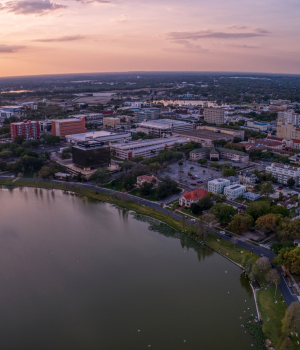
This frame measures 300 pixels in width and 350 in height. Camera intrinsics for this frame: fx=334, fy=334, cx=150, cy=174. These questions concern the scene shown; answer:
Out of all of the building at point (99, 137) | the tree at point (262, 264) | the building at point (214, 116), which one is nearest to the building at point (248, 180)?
the tree at point (262, 264)

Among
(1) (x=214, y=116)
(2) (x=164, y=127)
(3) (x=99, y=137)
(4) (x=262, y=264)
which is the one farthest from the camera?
(1) (x=214, y=116)

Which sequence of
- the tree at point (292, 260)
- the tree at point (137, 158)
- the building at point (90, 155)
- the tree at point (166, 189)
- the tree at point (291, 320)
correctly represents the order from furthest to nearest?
the tree at point (137, 158) → the building at point (90, 155) → the tree at point (166, 189) → the tree at point (292, 260) → the tree at point (291, 320)

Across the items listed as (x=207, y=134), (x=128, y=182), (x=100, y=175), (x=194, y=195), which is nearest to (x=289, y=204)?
(x=194, y=195)

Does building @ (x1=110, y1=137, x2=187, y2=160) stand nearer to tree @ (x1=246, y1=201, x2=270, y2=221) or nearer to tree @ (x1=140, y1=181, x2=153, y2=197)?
tree @ (x1=140, y1=181, x2=153, y2=197)

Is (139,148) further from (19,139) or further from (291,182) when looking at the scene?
(291,182)

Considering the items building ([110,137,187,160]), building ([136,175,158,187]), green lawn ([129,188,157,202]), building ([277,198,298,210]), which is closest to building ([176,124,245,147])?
building ([110,137,187,160])

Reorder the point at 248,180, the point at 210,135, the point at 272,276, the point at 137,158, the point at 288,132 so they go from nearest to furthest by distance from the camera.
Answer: the point at 272,276 → the point at 248,180 → the point at 137,158 → the point at 288,132 → the point at 210,135

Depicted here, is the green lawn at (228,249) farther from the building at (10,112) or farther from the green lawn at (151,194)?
the building at (10,112)
